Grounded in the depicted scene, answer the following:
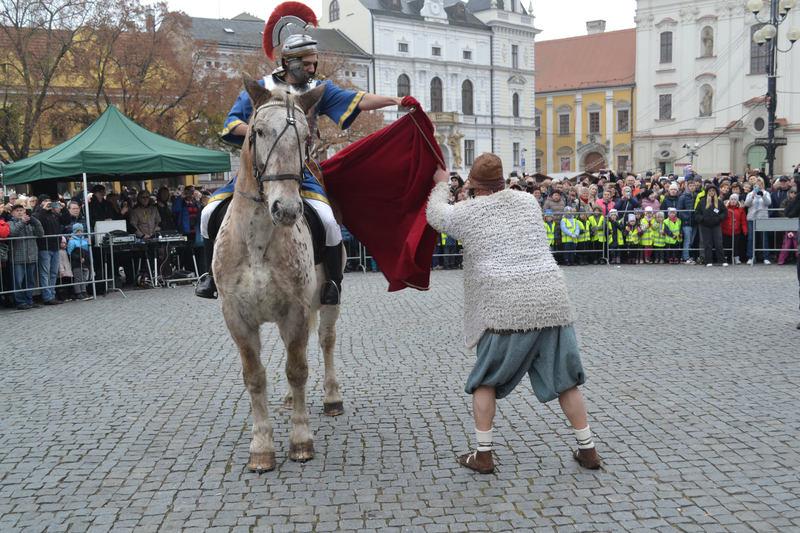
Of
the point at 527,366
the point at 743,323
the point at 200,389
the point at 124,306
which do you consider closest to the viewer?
the point at 527,366

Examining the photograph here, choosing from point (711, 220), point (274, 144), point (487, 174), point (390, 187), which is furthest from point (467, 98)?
point (274, 144)

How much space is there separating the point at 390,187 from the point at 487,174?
Answer: 1386mm

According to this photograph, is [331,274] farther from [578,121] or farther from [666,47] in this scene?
[578,121]

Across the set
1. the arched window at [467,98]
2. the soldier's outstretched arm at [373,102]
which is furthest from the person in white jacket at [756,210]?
→ the arched window at [467,98]

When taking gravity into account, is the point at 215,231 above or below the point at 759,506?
above

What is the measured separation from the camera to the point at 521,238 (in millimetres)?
4695

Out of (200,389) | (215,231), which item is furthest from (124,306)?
(215,231)

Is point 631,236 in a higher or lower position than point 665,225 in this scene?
lower

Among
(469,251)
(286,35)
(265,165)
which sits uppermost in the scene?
(286,35)

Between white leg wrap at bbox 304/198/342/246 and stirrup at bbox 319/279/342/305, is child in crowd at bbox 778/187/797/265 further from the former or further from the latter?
white leg wrap at bbox 304/198/342/246

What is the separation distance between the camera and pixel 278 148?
4293mm

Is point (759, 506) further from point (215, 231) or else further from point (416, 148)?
point (215, 231)

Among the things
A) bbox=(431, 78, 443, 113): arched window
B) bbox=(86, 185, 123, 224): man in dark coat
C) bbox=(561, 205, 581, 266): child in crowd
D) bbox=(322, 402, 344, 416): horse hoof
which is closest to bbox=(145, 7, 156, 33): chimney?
bbox=(86, 185, 123, 224): man in dark coat

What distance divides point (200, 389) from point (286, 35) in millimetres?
3433
